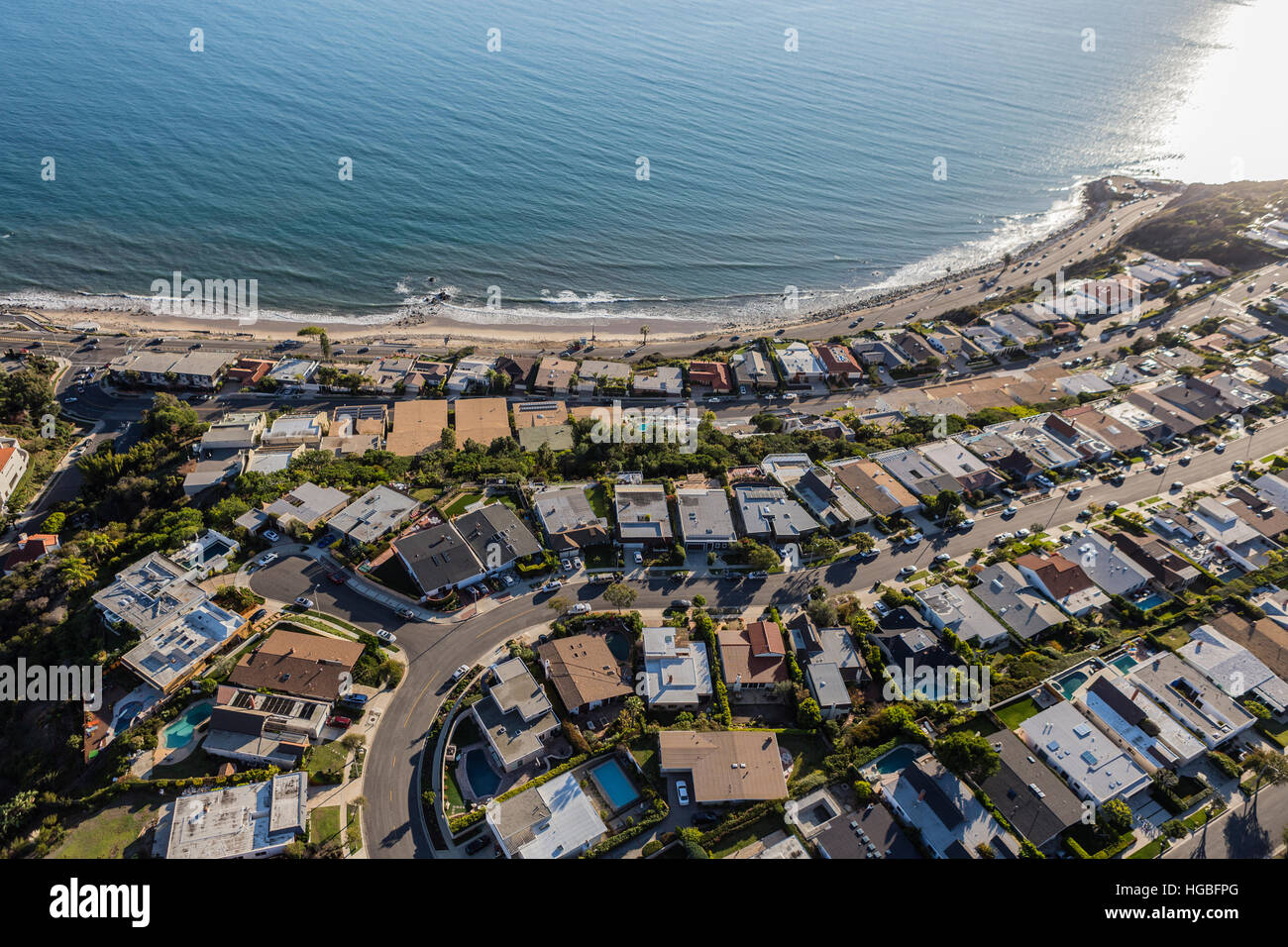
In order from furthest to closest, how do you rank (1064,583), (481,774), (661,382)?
(661,382) → (1064,583) → (481,774)

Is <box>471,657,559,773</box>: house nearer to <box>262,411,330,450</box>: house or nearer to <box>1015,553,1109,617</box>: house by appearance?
<box>1015,553,1109,617</box>: house

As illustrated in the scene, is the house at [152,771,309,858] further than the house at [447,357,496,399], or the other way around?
the house at [447,357,496,399]

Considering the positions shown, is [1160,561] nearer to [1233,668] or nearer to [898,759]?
[1233,668]

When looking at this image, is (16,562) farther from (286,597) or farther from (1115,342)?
(1115,342)

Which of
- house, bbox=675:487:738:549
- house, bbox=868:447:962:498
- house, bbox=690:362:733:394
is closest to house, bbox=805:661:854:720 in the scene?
house, bbox=675:487:738:549

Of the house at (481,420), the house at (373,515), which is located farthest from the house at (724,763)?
the house at (481,420)

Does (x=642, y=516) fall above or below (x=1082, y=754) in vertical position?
above

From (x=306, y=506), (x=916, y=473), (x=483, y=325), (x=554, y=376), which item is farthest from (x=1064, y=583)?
(x=483, y=325)

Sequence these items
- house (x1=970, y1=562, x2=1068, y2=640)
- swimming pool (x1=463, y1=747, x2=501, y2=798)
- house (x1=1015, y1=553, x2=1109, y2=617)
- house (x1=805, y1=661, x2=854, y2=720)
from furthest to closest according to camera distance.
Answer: house (x1=1015, y1=553, x2=1109, y2=617), house (x1=970, y1=562, x2=1068, y2=640), house (x1=805, y1=661, x2=854, y2=720), swimming pool (x1=463, y1=747, x2=501, y2=798)
